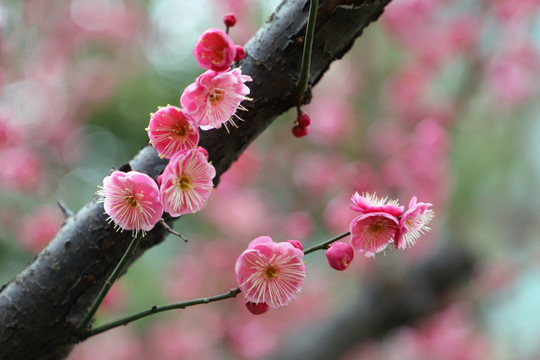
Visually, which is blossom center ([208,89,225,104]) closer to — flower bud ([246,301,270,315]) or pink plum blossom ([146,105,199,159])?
pink plum blossom ([146,105,199,159])

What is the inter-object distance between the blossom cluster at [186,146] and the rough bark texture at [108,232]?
0.13m

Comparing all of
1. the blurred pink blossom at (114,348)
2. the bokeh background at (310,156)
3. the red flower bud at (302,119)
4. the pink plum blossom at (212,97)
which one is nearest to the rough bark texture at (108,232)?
the red flower bud at (302,119)

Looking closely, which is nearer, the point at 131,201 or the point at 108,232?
the point at 131,201

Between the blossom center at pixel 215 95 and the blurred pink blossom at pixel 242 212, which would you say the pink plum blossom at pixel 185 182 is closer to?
the blossom center at pixel 215 95

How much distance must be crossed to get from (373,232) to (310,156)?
2.09 m

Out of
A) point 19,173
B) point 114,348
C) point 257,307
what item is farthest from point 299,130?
point 114,348

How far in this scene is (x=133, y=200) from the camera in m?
0.58

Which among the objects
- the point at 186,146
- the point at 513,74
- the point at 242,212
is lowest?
the point at 186,146

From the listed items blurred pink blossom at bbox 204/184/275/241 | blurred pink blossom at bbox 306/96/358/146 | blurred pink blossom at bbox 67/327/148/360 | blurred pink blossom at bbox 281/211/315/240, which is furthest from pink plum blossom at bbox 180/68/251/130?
blurred pink blossom at bbox 67/327/148/360

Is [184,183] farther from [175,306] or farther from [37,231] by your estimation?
[37,231]

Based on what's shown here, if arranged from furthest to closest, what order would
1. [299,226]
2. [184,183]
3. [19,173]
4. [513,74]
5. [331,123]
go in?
[513,74], [331,123], [299,226], [19,173], [184,183]

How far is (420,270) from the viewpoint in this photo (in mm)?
2275

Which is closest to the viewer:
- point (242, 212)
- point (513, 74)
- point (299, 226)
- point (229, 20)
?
point (229, 20)

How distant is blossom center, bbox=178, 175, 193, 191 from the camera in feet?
1.82
